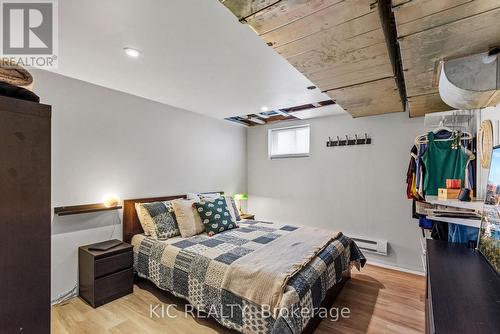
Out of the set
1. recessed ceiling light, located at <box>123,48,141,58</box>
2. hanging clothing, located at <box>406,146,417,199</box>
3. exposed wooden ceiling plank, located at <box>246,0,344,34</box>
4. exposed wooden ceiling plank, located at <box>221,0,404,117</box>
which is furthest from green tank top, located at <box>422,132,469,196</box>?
recessed ceiling light, located at <box>123,48,141,58</box>

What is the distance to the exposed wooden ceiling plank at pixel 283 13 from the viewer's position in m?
1.20

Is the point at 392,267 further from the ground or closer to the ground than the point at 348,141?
closer to the ground

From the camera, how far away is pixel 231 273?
1980mm

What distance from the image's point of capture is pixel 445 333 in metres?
0.83

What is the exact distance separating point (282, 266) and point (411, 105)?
2.36m

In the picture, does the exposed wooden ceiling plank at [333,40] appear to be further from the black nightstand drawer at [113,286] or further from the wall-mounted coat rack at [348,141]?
the black nightstand drawer at [113,286]

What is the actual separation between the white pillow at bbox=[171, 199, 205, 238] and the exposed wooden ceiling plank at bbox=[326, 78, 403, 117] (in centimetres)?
222

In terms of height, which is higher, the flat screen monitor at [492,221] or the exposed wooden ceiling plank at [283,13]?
the exposed wooden ceiling plank at [283,13]

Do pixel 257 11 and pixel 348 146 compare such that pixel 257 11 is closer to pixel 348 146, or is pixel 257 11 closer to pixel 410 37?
pixel 410 37

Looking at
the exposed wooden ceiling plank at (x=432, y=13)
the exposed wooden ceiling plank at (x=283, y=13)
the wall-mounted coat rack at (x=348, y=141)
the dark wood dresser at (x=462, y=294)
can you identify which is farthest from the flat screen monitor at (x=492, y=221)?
the wall-mounted coat rack at (x=348, y=141)

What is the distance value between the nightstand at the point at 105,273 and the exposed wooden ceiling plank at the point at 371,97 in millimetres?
2926

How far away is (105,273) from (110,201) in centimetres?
83

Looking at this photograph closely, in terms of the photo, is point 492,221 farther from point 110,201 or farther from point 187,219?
point 110,201
